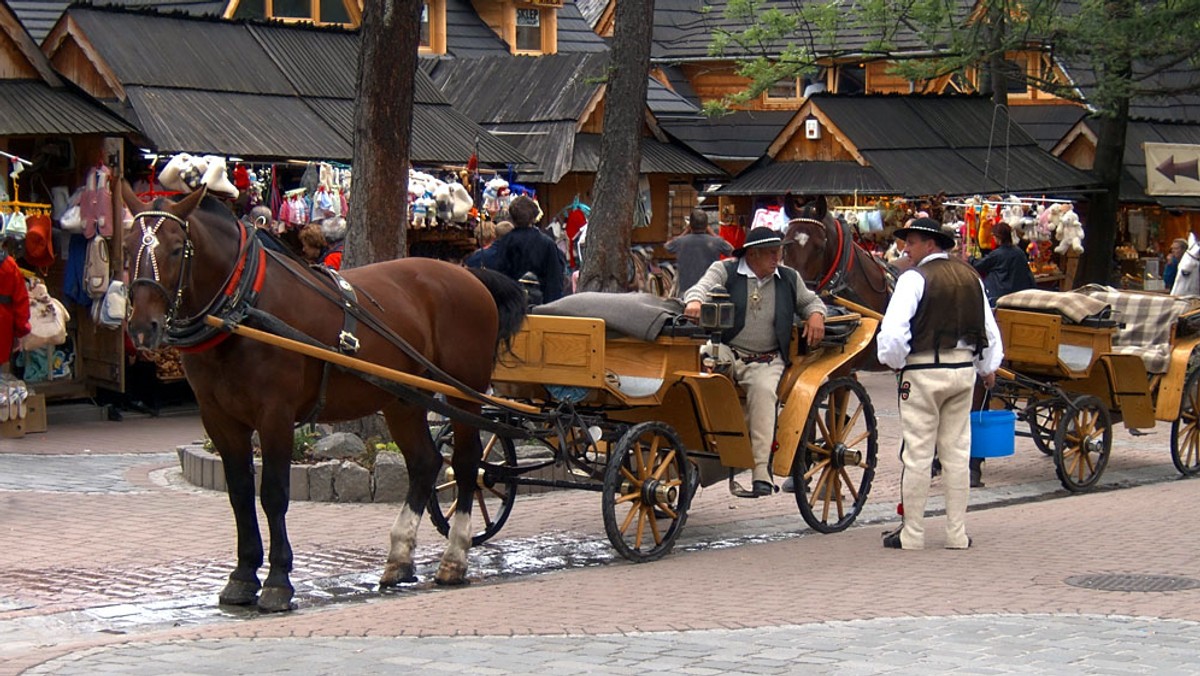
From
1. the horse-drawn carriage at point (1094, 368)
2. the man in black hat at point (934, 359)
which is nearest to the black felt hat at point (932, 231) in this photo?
the man in black hat at point (934, 359)

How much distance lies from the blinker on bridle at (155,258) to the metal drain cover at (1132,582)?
4983mm

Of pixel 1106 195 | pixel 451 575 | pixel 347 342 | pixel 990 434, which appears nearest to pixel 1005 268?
pixel 990 434

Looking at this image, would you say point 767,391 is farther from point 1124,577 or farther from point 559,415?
point 1124,577

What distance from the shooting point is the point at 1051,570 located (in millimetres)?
9484

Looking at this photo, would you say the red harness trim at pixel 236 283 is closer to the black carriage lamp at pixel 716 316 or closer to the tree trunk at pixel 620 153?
the black carriage lamp at pixel 716 316

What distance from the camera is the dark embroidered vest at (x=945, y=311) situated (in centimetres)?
1016

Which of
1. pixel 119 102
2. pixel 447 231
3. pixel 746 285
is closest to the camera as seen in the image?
pixel 746 285

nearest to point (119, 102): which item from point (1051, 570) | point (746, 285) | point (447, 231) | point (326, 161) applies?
point (326, 161)

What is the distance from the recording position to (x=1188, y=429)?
14703mm

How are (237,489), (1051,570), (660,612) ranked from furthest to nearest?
(1051,570)
(237,489)
(660,612)

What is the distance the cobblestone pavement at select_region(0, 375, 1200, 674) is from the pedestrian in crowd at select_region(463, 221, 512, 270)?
2.69 metres

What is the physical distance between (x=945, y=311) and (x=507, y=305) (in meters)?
2.68

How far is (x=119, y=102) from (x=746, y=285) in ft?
28.9

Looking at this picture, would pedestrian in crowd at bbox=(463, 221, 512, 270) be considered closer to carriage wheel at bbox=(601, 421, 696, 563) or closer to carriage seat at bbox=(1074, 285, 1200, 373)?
carriage wheel at bbox=(601, 421, 696, 563)
